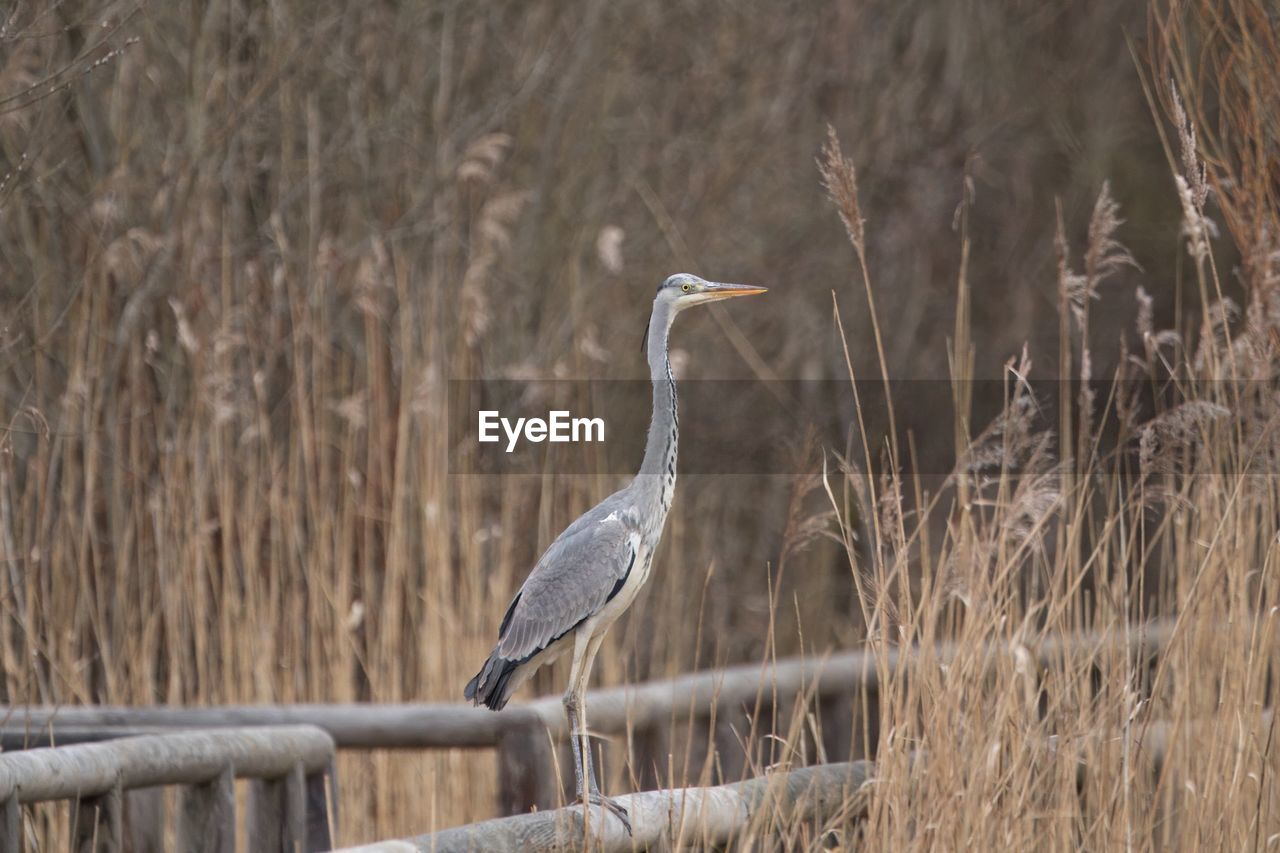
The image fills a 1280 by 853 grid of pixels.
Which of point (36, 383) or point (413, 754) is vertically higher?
point (36, 383)

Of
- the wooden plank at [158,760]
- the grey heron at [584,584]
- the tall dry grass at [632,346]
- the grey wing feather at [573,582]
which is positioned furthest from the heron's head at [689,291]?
the wooden plank at [158,760]

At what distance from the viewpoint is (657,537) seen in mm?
2270

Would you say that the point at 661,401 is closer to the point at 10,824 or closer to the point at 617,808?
the point at 617,808

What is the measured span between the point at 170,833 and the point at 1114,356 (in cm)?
602

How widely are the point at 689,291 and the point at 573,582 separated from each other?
42cm

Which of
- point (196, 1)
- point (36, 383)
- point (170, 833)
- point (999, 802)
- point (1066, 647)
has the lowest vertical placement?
point (170, 833)

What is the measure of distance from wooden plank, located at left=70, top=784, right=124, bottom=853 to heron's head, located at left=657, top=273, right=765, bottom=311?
117 centimetres

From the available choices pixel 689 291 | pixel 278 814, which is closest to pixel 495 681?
pixel 689 291

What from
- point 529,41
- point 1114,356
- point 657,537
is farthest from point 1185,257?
point 657,537

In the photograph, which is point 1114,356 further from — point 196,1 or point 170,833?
point 170,833

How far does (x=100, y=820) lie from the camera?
8.58ft

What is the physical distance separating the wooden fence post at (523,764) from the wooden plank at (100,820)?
92cm

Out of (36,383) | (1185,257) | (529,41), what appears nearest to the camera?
(36,383)

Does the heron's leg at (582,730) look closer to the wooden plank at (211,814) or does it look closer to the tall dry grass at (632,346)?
the tall dry grass at (632,346)
